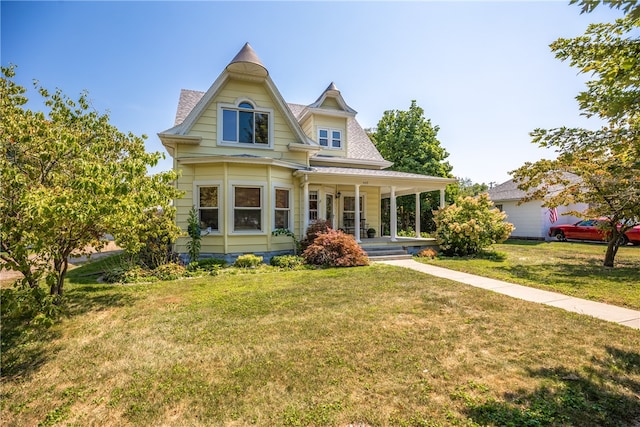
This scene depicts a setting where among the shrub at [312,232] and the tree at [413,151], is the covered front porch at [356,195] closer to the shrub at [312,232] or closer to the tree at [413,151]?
the shrub at [312,232]

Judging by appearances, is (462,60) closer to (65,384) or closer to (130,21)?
(130,21)

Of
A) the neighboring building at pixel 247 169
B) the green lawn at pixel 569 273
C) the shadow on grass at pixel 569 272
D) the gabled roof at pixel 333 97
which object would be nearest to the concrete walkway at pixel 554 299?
the green lawn at pixel 569 273

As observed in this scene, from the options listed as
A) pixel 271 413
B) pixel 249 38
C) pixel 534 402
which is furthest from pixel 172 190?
pixel 249 38

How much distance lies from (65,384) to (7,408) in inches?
17.8

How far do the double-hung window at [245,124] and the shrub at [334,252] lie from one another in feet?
16.8

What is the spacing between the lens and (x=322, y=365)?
11.5ft

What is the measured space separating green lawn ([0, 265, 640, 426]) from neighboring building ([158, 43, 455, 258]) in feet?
18.0

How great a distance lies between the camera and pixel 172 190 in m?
6.34

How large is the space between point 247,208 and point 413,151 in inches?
713

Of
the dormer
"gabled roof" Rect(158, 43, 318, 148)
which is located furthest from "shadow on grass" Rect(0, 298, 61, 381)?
the dormer

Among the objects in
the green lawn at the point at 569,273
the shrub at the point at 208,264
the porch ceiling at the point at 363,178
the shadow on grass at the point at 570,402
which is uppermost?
the porch ceiling at the point at 363,178

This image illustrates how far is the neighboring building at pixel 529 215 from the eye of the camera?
21.6m

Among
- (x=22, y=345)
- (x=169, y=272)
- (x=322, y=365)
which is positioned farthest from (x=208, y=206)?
(x=322, y=365)

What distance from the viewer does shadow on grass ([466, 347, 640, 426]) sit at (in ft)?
8.43
